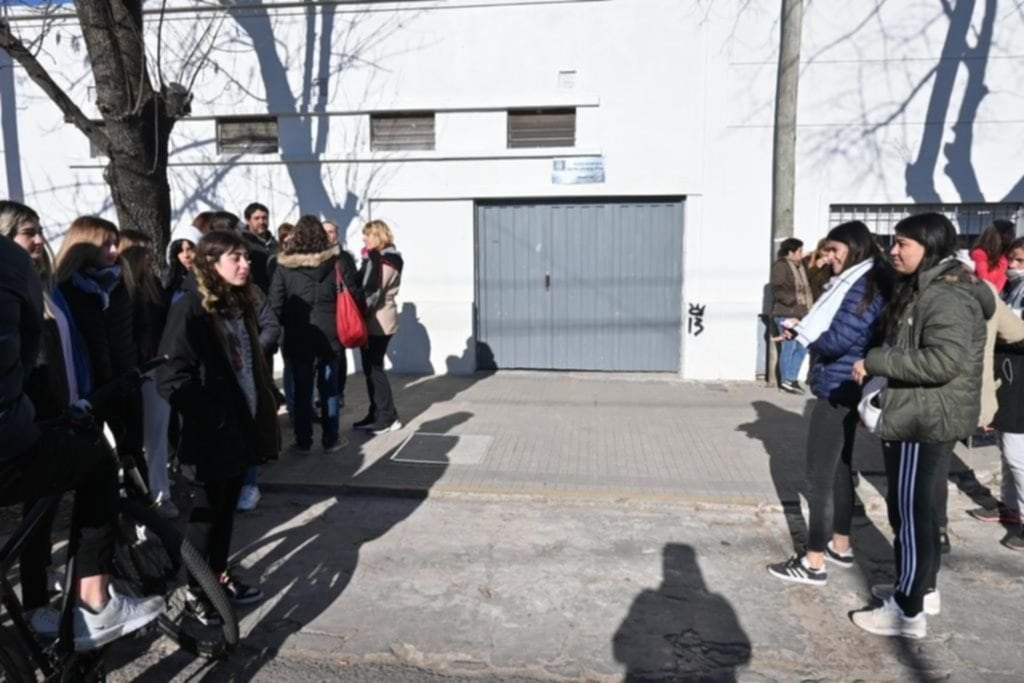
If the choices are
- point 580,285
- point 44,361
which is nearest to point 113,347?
point 44,361

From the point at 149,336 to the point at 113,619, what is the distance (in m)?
2.29

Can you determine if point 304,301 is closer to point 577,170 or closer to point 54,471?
point 54,471

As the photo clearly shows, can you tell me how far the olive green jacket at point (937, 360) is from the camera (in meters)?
2.98

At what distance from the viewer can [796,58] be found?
805 cm

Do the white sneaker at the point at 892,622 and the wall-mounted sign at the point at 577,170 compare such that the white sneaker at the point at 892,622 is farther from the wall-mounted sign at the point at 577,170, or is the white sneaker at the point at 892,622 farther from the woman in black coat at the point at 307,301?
the wall-mounted sign at the point at 577,170

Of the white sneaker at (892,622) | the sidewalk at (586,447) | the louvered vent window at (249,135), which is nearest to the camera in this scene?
the white sneaker at (892,622)

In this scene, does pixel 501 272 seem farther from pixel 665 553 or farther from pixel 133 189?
pixel 665 553

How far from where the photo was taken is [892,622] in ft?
10.8

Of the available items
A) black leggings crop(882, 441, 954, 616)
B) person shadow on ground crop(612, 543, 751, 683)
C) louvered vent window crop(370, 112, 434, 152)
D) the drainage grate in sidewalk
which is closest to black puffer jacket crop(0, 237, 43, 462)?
person shadow on ground crop(612, 543, 751, 683)

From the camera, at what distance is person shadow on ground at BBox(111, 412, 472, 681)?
3121 millimetres

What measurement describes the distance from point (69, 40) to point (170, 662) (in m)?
9.53

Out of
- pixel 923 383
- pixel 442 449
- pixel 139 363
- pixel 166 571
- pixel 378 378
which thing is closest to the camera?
pixel 166 571

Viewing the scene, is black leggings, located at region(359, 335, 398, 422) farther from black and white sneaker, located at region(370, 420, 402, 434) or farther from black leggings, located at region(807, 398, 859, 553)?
black leggings, located at region(807, 398, 859, 553)

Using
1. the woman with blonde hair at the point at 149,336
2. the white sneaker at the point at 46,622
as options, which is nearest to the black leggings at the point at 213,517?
the white sneaker at the point at 46,622
